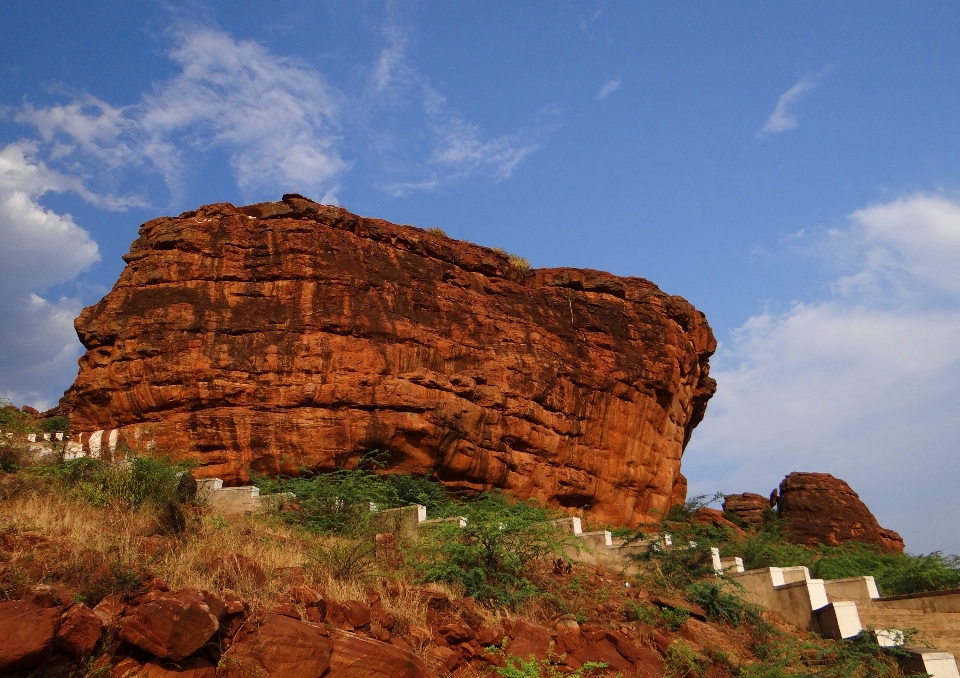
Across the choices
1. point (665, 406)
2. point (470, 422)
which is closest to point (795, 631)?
point (470, 422)

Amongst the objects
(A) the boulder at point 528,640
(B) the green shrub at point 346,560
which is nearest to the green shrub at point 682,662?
(A) the boulder at point 528,640

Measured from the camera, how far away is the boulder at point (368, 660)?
7.21 m

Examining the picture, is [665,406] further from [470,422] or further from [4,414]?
[4,414]

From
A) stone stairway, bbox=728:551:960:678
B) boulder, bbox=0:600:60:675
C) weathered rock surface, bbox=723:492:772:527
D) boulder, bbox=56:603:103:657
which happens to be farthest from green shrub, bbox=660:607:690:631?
weathered rock surface, bbox=723:492:772:527

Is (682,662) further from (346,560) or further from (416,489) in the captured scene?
(416,489)

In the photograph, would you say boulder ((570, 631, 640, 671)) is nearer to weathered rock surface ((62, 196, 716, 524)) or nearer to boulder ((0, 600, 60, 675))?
boulder ((0, 600, 60, 675))

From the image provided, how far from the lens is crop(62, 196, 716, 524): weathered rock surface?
18.6 m

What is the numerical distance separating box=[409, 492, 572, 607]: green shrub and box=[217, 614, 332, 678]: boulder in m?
3.55

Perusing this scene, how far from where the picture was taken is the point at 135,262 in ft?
67.3

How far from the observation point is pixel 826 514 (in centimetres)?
3756

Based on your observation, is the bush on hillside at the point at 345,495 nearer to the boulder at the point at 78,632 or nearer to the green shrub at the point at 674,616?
the green shrub at the point at 674,616

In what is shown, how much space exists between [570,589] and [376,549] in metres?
3.03

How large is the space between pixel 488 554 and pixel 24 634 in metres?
6.74

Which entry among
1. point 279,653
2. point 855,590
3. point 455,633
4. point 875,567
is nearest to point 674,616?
point 455,633
